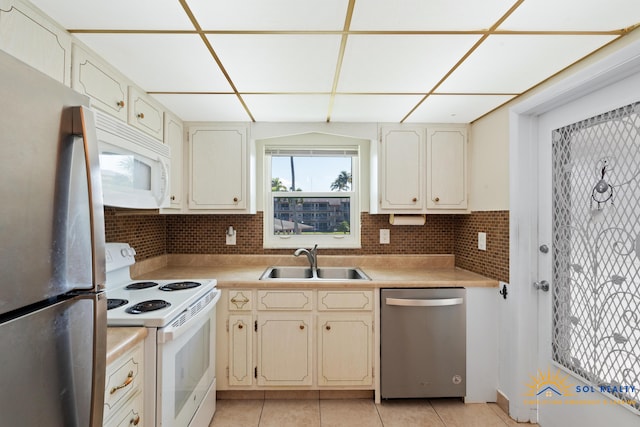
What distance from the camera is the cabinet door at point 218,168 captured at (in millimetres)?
2493

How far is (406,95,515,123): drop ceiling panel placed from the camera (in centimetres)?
201

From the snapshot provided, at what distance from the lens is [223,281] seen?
85.0 inches

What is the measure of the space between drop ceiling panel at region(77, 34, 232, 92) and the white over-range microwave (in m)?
0.32

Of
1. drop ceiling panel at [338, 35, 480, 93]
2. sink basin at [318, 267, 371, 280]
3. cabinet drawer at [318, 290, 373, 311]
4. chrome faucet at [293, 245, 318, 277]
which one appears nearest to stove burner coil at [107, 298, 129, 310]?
cabinet drawer at [318, 290, 373, 311]

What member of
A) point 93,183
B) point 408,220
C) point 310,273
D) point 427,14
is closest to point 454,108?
point 408,220

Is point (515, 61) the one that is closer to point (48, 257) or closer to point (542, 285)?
point (542, 285)

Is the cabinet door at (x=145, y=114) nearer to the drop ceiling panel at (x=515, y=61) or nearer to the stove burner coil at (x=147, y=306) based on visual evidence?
the stove burner coil at (x=147, y=306)

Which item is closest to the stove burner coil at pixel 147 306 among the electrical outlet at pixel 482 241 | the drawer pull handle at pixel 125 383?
the drawer pull handle at pixel 125 383

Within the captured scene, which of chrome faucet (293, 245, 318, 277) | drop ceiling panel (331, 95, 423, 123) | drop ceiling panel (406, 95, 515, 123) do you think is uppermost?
drop ceiling panel (331, 95, 423, 123)

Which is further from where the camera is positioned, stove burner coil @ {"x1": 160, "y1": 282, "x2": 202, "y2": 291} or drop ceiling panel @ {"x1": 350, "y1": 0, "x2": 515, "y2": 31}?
stove burner coil @ {"x1": 160, "y1": 282, "x2": 202, "y2": 291}

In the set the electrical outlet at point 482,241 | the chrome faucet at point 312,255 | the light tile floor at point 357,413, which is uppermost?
the electrical outlet at point 482,241

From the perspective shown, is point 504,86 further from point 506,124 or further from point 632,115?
point 632,115

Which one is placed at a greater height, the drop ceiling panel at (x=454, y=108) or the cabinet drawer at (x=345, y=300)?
Answer: the drop ceiling panel at (x=454, y=108)

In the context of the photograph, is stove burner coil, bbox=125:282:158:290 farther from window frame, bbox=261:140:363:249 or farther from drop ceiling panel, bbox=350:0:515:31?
drop ceiling panel, bbox=350:0:515:31
